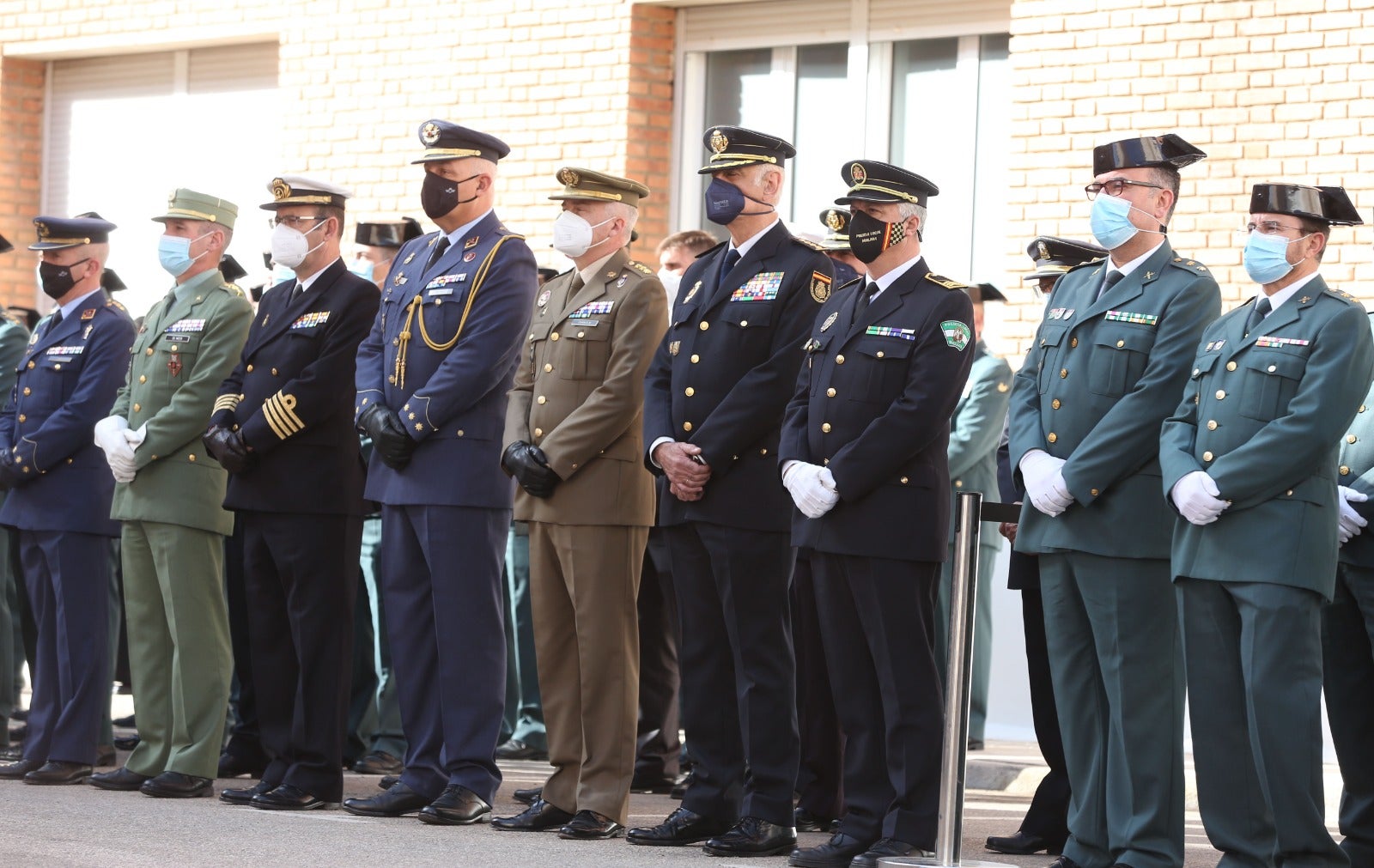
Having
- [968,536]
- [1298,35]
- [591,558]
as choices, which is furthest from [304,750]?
[1298,35]

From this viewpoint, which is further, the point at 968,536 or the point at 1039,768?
the point at 1039,768

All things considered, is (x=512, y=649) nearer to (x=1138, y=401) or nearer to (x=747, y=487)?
(x=747, y=487)

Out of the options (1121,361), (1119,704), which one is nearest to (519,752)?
(1119,704)

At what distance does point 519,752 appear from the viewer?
9.17 m

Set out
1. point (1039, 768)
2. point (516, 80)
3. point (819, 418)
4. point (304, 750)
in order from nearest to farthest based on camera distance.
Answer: point (819, 418) < point (304, 750) < point (1039, 768) < point (516, 80)

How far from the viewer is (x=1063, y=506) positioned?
5.93 metres

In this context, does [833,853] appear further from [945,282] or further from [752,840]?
[945,282]

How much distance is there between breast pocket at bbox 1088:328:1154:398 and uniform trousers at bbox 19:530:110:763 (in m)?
4.04

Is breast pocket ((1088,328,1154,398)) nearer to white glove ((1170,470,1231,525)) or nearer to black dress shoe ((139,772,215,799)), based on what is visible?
white glove ((1170,470,1231,525))

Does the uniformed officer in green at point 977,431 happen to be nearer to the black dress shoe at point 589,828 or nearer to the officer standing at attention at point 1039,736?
the officer standing at attention at point 1039,736

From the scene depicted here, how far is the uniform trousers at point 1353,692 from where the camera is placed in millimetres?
6289

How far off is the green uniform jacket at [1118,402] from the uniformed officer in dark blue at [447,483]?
186cm

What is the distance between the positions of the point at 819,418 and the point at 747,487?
38 centimetres

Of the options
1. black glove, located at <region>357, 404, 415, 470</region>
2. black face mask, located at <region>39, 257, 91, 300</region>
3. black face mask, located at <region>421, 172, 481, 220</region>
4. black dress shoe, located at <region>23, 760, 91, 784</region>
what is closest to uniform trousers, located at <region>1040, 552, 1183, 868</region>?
black glove, located at <region>357, 404, 415, 470</region>
